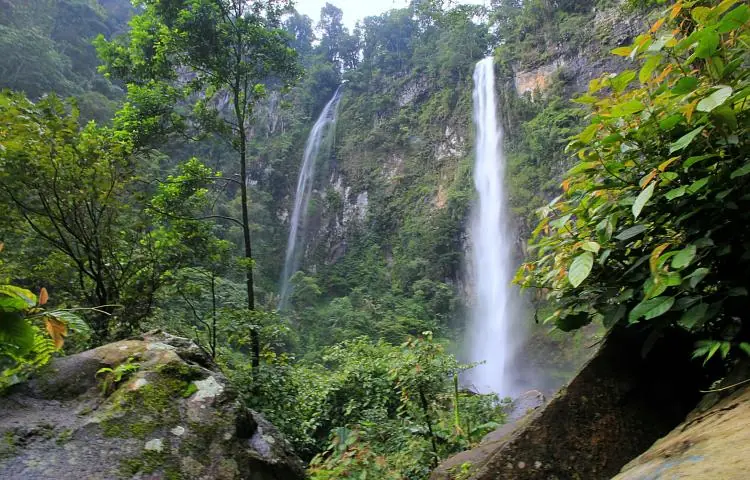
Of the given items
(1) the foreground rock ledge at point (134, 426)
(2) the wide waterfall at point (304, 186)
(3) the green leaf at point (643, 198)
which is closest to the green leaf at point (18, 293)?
(3) the green leaf at point (643, 198)

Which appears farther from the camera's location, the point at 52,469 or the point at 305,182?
the point at 305,182

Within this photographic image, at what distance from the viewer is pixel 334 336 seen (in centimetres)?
1562

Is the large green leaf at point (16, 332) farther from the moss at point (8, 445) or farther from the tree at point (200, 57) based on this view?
the tree at point (200, 57)

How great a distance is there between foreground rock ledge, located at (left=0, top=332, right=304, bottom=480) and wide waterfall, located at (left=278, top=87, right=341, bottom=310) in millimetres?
18912

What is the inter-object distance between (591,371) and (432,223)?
1905 centimetres

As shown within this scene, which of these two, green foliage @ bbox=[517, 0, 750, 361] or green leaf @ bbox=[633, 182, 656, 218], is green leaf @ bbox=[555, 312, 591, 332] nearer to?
green foliage @ bbox=[517, 0, 750, 361]

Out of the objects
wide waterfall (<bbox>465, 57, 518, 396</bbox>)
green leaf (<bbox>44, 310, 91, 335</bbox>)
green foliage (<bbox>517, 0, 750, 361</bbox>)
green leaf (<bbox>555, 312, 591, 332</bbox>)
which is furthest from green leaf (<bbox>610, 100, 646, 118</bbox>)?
wide waterfall (<bbox>465, 57, 518, 396</bbox>)

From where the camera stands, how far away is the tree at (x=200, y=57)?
4910 mm

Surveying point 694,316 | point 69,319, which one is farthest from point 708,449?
point 69,319

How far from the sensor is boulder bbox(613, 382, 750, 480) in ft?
2.57

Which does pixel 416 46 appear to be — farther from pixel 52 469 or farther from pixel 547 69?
pixel 52 469

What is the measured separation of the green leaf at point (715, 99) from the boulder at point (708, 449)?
2.44 feet

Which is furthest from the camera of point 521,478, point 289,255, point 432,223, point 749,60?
point 289,255

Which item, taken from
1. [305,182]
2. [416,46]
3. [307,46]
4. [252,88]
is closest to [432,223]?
[305,182]
